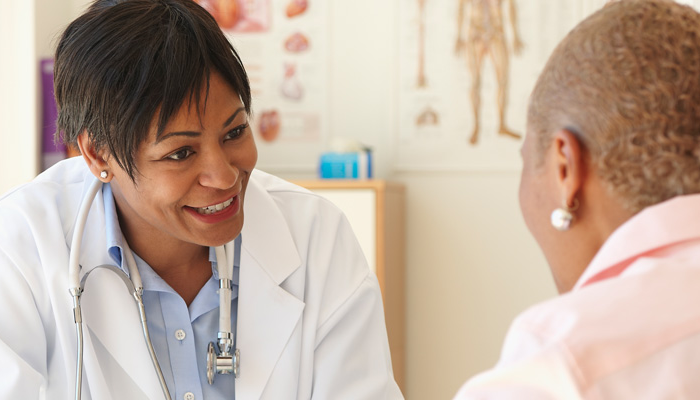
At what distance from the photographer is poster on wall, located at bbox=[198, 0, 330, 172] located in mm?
3359

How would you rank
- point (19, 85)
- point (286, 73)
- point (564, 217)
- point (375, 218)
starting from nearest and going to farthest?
point (564, 217) → point (375, 218) → point (19, 85) → point (286, 73)

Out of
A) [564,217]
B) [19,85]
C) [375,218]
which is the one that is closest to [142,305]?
→ [564,217]

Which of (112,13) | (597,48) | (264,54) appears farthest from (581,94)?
(264,54)

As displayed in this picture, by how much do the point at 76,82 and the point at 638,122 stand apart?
3.25ft

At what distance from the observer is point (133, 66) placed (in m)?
1.30

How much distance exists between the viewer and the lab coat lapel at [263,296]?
4.69ft

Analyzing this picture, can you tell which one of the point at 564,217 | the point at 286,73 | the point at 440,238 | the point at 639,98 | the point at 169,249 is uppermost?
the point at 286,73

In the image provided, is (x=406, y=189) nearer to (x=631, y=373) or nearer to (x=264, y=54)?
(x=264, y=54)

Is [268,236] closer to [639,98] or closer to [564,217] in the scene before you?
[564,217]

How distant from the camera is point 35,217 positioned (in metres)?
1.47

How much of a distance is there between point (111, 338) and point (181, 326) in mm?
129

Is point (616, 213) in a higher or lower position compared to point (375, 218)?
higher

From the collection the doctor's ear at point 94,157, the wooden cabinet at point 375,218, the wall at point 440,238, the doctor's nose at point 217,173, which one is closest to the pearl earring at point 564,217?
the doctor's nose at point 217,173

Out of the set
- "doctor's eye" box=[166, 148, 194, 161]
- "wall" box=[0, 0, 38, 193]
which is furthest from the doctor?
"wall" box=[0, 0, 38, 193]
